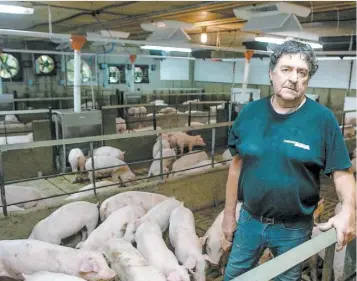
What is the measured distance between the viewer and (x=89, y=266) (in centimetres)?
227

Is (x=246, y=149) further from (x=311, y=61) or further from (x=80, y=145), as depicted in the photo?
(x=80, y=145)

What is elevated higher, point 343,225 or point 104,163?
point 343,225

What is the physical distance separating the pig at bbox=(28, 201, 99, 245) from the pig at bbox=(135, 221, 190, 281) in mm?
586

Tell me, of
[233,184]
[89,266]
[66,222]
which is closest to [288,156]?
[233,184]

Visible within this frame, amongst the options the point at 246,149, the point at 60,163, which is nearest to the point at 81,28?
the point at 60,163

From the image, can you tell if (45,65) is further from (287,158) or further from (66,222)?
(287,158)

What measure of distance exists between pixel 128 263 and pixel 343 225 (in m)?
1.43

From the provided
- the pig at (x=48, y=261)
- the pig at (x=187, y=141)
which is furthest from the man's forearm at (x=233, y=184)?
the pig at (x=187, y=141)

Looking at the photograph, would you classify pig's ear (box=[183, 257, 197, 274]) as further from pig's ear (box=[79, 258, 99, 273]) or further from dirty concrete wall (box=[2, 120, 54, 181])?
dirty concrete wall (box=[2, 120, 54, 181])

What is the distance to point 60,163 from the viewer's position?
5.66 meters

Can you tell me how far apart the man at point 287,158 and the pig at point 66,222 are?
178cm

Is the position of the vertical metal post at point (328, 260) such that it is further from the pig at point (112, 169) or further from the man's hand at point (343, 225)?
the pig at point (112, 169)

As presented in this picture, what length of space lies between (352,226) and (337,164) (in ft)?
0.89

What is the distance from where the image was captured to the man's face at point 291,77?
5.30 feet
